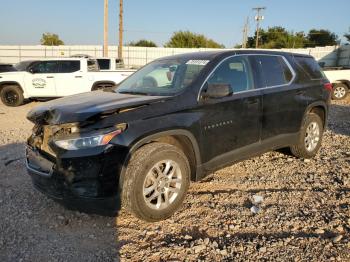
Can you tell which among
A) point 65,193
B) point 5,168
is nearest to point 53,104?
point 65,193

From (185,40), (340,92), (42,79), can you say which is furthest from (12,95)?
(185,40)

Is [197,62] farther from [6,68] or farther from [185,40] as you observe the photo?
[185,40]

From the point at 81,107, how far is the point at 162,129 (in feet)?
2.74

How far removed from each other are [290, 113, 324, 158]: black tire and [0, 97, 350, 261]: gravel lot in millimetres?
451

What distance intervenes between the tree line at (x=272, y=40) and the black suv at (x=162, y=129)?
57936 millimetres

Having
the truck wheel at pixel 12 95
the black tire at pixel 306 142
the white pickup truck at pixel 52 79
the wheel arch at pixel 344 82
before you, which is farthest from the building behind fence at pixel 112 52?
the black tire at pixel 306 142

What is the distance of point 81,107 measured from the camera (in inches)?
138

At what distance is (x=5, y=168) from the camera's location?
5402 millimetres

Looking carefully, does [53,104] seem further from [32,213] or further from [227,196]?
[227,196]

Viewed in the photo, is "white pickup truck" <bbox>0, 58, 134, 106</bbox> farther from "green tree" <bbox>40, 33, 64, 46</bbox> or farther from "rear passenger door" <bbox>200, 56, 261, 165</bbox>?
"green tree" <bbox>40, 33, 64, 46</bbox>

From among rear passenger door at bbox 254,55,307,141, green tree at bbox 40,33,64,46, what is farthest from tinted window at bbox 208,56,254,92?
green tree at bbox 40,33,64,46

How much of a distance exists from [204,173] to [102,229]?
1.29 m

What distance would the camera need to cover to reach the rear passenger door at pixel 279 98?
4734 millimetres

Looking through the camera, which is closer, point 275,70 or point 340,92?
point 275,70
